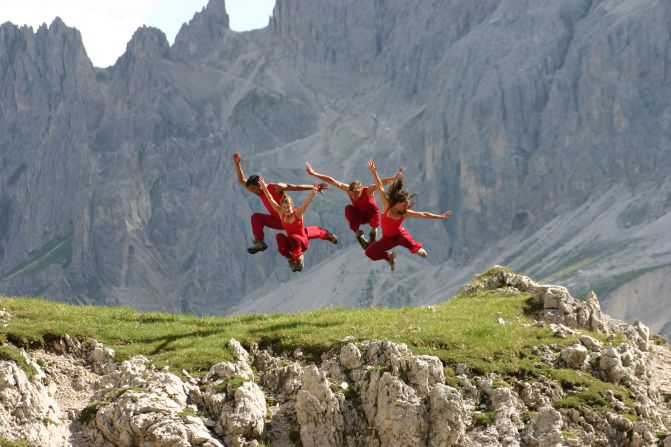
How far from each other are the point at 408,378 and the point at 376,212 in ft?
36.5

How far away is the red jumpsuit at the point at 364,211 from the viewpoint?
36.5 meters

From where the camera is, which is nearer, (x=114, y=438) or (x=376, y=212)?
(x=114, y=438)

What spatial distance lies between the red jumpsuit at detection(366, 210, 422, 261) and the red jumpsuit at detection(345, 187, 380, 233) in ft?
4.70

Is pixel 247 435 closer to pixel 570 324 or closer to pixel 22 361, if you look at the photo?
pixel 22 361

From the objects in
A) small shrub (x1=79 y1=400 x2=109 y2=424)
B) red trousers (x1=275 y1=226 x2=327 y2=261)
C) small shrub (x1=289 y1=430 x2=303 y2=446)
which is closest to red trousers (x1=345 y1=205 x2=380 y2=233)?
red trousers (x1=275 y1=226 x2=327 y2=261)

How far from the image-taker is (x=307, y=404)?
25.7 meters

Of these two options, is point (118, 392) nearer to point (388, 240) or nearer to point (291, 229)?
point (291, 229)

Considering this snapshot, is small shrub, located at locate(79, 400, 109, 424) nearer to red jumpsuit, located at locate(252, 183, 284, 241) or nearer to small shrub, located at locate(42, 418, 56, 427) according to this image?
small shrub, located at locate(42, 418, 56, 427)

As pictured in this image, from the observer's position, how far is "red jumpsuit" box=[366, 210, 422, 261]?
3475 cm

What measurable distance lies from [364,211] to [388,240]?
197 centimetres

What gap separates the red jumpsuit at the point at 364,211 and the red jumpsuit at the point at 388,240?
143 cm

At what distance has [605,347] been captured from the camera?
103 feet

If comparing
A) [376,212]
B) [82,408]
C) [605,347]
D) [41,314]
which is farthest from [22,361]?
[605,347]

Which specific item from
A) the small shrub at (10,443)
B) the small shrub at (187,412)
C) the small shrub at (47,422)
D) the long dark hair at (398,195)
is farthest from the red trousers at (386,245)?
the small shrub at (10,443)
